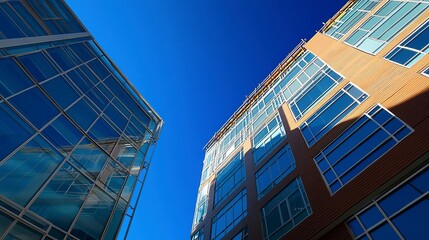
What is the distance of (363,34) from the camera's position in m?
20.9

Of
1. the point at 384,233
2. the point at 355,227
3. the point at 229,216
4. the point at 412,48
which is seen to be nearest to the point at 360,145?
the point at 355,227

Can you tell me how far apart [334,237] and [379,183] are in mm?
2930

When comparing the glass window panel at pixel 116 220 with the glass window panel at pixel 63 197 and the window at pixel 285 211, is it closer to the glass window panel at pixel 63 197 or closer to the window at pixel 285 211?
the glass window panel at pixel 63 197

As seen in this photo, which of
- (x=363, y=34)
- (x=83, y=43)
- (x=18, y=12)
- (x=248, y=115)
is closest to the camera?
(x=18, y=12)

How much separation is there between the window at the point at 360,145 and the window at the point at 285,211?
1.91 metres

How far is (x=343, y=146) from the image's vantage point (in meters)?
14.3

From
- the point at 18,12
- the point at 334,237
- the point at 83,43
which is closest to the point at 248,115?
the point at 83,43

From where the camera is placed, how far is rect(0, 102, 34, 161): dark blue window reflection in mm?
8992

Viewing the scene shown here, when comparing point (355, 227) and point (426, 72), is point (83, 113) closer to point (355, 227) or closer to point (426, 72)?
point (355, 227)

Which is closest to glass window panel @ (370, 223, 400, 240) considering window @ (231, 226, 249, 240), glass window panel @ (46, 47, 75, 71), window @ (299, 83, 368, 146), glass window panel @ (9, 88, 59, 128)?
window @ (299, 83, 368, 146)

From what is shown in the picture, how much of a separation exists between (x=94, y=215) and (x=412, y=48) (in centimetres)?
1815

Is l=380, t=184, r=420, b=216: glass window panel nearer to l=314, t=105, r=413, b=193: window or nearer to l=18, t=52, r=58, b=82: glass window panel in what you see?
l=314, t=105, r=413, b=193: window

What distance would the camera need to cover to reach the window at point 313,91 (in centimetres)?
1984

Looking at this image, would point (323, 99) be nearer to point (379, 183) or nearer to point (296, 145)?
point (296, 145)
